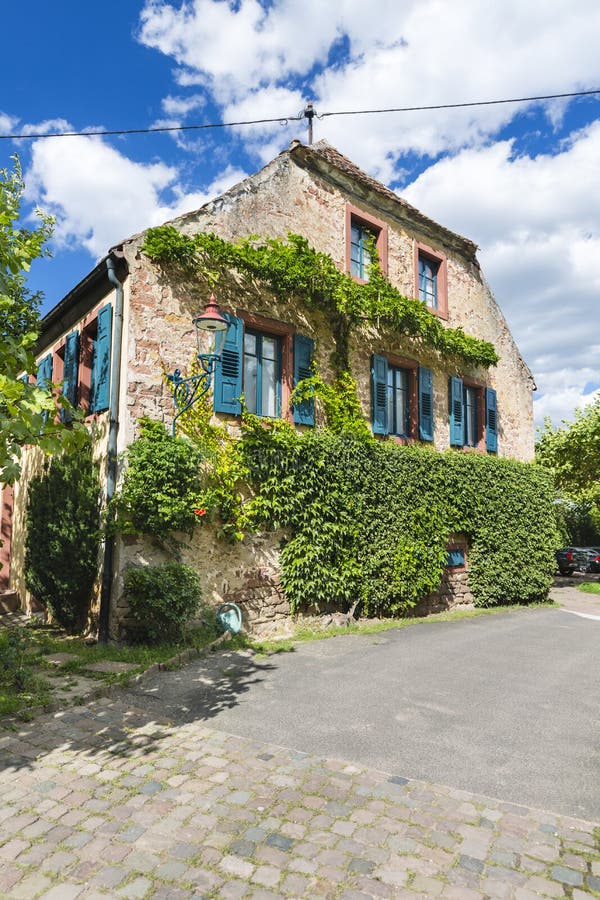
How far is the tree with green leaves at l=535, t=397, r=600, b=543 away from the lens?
21.5 meters

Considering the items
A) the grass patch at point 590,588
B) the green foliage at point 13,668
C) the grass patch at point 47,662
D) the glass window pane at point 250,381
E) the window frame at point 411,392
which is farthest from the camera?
the grass patch at point 590,588

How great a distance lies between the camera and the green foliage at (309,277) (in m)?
9.15

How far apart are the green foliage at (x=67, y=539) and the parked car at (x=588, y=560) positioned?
2526 centimetres

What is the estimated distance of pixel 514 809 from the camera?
3.98 m

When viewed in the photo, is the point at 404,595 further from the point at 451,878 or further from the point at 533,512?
the point at 451,878

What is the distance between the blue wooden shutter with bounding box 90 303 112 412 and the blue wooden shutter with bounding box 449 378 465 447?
811cm

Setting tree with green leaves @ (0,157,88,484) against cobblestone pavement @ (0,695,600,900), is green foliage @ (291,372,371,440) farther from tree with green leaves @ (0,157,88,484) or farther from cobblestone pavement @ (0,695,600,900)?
cobblestone pavement @ (0,695,600,900)

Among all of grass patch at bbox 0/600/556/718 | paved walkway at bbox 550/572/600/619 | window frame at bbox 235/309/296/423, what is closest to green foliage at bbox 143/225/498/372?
window frame at bbox 235/309/296/423

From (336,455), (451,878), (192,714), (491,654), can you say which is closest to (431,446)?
(336,455)

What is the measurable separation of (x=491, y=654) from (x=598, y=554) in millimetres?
22584

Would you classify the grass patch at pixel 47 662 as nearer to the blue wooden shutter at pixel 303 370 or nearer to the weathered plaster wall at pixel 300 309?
the weathered plaster wall at pixel 300 309

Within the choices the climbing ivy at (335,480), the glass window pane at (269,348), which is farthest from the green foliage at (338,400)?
the glass window pane at (269,348)

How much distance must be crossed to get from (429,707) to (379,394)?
22.9ft

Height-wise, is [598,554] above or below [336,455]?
below
